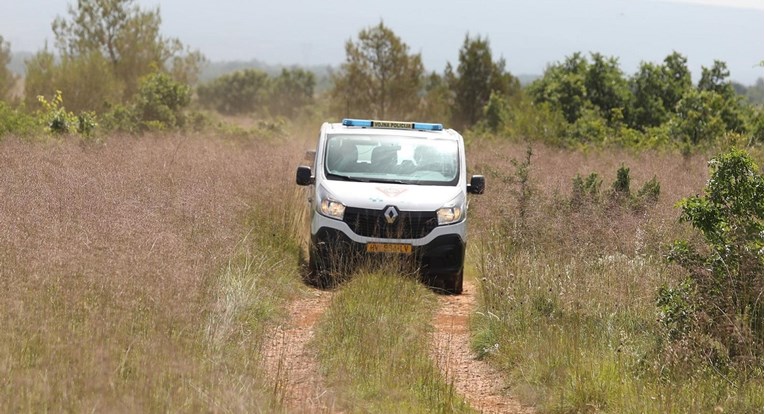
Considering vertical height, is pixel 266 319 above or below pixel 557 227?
below

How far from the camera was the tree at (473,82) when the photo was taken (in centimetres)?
4447

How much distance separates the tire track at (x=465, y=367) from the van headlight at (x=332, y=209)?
4.92 ft

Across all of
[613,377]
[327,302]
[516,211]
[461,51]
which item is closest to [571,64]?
[461,51]

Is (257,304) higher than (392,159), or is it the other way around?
(392,159)

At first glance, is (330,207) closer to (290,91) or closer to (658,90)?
(658,90)

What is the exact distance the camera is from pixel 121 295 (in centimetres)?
596

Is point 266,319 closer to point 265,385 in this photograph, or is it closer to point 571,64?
point 265,385

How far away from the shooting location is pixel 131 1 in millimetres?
51500

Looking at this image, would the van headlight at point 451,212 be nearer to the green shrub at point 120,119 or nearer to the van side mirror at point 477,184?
the van side mirror at point 477,184

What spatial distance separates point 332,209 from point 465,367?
3.18 meters

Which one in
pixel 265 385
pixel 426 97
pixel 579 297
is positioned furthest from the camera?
pixel 426 97

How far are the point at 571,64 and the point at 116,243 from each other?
30.3 meters

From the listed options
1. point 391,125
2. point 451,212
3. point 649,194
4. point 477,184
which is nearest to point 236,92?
point 391,125

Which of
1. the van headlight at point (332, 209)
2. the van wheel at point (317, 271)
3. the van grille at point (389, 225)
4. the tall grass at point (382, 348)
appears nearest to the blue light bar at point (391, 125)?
the van headlight at point (332, 209)
